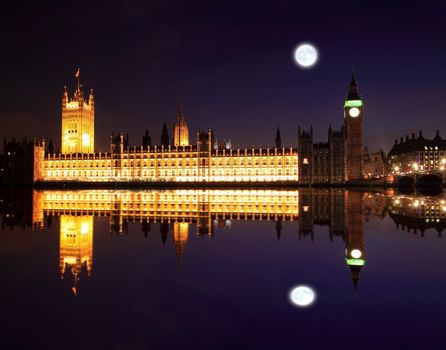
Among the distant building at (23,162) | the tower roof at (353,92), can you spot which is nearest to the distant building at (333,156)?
the tower roof at (353,92)

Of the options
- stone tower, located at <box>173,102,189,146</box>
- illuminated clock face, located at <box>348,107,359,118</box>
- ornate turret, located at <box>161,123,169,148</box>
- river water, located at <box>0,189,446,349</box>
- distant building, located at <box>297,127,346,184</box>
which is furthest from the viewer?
stone tower, located at <box>173,102,189,146</box>

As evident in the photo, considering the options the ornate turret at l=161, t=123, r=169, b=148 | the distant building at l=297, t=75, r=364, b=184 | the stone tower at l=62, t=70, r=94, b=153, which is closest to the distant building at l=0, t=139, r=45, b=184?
the stone tower at l=62, t=70, r=94, b=153

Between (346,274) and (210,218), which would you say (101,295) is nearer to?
(346,274)

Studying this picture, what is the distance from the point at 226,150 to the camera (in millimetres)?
106062

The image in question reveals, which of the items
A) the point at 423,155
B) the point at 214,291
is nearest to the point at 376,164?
the point at 423,155

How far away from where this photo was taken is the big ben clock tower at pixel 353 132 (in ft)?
320

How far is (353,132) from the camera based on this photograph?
101 meters

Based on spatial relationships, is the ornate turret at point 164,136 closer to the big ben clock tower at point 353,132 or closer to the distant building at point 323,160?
the distant building at point 323,160

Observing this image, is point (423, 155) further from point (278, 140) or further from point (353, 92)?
point (278, 140)

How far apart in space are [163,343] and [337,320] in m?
2.37

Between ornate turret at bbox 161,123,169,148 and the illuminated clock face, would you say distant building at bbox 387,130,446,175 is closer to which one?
the illuminated clock face

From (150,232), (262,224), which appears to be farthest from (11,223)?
(262,224)

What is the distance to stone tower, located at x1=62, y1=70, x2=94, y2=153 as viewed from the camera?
124688 mm

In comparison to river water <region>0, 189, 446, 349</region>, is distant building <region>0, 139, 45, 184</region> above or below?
above
